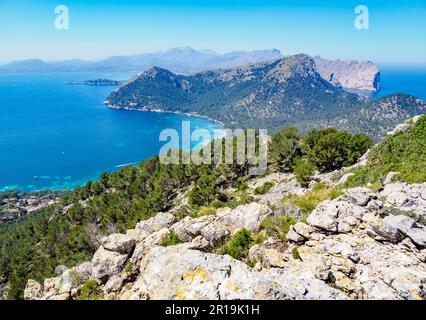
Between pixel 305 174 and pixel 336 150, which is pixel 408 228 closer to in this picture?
pixel 305 174

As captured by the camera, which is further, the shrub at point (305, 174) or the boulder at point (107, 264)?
the shrub at point (305, 174)

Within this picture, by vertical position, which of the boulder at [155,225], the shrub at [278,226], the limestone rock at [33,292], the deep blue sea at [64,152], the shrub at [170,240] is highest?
the shrub at [278,226]

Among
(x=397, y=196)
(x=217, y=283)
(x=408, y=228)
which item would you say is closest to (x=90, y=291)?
(x=217, y=283)

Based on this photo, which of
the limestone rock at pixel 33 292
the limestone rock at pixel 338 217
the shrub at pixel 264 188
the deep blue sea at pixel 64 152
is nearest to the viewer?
the limestone rock at pixel 338 217

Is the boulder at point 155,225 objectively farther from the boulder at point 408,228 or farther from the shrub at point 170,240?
the boulder at point 408,228

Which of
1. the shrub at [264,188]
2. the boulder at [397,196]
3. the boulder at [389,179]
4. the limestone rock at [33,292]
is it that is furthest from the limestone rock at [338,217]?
the shrub at [264,188]
